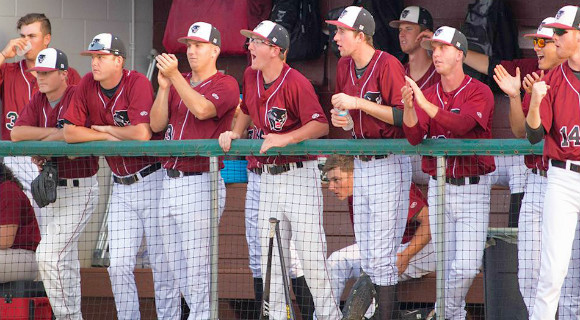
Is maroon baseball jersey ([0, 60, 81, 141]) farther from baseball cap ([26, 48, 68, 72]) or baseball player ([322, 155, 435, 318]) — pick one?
baseball player ([322, 155, 435, 318])

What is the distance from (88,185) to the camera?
6.38 meters

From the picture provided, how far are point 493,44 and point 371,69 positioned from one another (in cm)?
250

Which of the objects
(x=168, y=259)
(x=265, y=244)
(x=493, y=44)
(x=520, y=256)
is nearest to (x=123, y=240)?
(x=168, y=259)

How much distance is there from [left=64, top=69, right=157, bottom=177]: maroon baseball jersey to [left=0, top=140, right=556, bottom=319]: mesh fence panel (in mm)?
105

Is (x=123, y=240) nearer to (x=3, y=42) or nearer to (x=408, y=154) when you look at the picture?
(x=408, y=154)

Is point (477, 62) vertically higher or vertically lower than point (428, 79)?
higher

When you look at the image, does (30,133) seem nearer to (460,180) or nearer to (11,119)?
(11,119)

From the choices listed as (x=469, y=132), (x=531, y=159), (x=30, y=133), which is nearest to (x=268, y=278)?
(x=469, y=132)

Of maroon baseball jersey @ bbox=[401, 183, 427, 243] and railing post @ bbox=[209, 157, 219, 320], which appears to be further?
maroon baseball jersey @ bbox=[401, 183, 427, 243]

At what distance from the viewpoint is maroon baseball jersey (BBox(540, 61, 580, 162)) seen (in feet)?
16.5

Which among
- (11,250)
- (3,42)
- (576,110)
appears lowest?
(11,250)

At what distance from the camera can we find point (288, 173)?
5.76 metres

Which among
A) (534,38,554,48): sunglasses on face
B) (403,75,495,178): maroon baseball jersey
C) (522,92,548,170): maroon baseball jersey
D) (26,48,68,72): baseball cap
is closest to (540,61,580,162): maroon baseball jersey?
(522,92,548,170): maroon baseball jersey

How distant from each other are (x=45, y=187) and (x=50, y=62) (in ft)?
3.21
